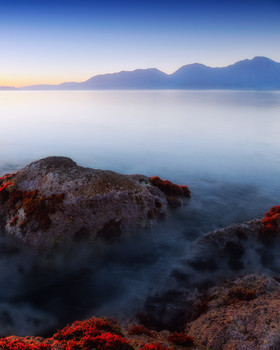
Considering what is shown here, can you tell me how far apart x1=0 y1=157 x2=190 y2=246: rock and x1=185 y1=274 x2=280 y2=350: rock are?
5.14 meters

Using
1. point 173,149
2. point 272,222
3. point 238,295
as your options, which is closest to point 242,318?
point 238,295

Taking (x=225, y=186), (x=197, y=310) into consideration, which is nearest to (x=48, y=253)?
(x=197, y=310)

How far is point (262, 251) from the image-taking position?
40.4ft

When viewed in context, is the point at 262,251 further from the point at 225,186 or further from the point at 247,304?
the point at 225,186

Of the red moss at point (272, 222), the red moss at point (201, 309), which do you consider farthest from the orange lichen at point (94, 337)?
the red moss at point (272, 222)

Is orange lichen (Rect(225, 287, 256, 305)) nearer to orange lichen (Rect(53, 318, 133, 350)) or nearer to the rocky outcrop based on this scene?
the rocky outcrop

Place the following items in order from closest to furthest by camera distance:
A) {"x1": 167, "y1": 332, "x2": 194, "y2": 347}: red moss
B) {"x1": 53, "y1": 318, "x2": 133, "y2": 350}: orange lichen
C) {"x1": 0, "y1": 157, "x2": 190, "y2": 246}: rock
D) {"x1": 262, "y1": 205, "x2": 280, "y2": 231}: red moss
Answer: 1. {"x1": 53, "y1": 318, "x2": 133, "y2": 350}: orange lichen
2. {"x1": 167, "y1": 332, "x2": 194, "y2": 347}: red moss
3. {"x1": 0, "y1": 157, "x2": 190, "y2": 246}: rock
4. {"x1": 262, "y1": 205, "x2": 280, "y2": 231}: red moss

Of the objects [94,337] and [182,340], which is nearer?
[94,337]

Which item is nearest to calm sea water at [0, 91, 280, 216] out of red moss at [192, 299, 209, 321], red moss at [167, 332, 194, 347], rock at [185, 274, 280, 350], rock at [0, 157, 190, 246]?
rock at [0, 157, 190, 246]

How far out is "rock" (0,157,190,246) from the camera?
451 inches

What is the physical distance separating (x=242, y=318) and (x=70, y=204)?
795 centimetres

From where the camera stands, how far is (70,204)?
11734mm

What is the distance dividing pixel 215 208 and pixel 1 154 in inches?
1148

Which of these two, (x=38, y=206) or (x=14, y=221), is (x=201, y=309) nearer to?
(x=38, y=206)
